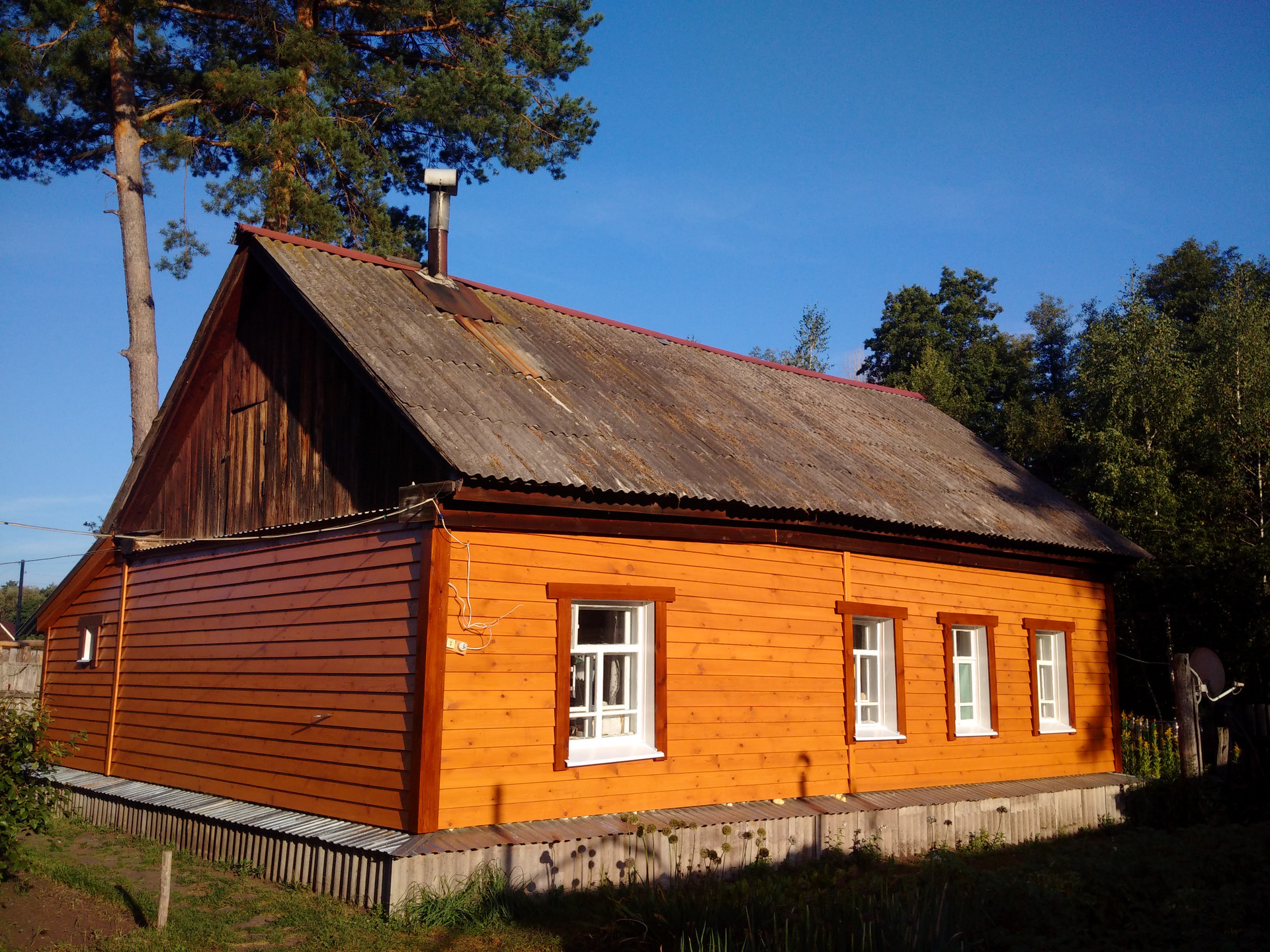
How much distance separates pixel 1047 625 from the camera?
15414 mm

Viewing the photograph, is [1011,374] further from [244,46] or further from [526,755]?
[526,755]

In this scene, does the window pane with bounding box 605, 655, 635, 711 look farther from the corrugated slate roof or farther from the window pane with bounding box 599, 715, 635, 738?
the corrugated slate roof

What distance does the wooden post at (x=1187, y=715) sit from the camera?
15383 mm

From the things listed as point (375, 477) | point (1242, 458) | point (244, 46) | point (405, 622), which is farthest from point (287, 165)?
point (1242, 458)

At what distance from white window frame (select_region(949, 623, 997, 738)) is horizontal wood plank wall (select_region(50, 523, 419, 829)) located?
7.94 metres

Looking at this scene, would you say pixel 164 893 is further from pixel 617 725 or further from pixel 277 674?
pixel 617 725

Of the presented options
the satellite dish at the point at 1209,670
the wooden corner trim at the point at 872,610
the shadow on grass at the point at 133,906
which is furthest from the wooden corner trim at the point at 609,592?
the satellite dish at the point at 1209,670

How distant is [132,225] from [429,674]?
1497 cm

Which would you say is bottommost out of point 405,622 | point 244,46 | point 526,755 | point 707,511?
point 526,755

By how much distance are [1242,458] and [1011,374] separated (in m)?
19.0

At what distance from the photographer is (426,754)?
8.68 metres

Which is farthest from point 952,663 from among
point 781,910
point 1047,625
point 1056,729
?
point 781,910

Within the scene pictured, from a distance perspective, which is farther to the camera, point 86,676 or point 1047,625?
point 1047,625

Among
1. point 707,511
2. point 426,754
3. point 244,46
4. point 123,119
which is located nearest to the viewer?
point 426,754
